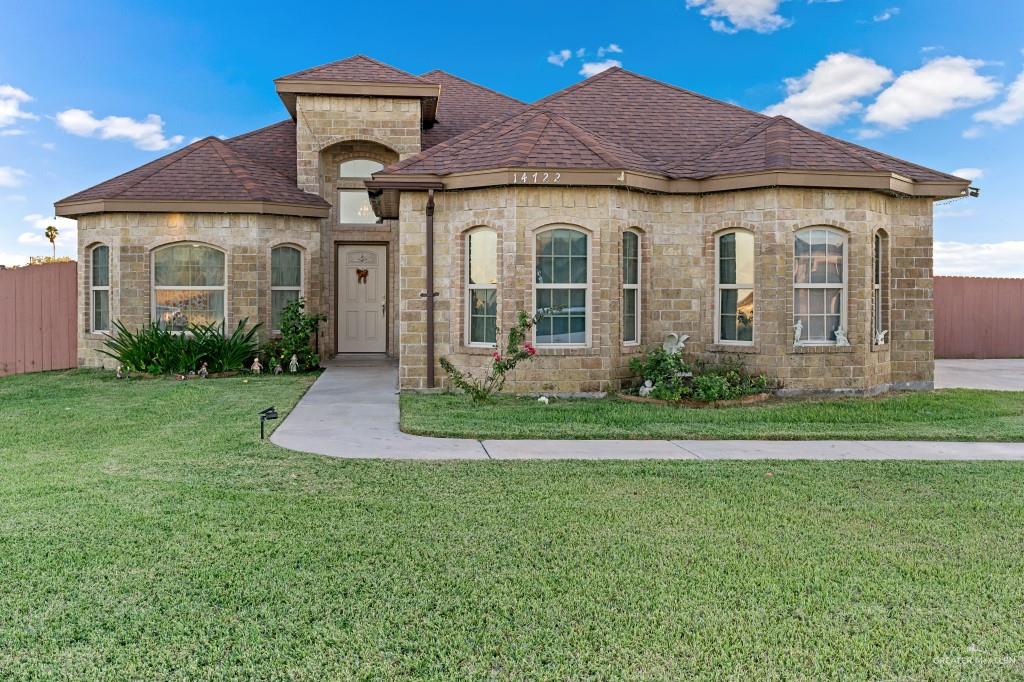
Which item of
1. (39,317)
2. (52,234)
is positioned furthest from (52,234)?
(39,317)

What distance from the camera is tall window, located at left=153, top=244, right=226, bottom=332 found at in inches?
603

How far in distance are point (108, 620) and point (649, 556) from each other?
9.15 ft

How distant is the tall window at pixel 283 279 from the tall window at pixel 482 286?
17.6ft

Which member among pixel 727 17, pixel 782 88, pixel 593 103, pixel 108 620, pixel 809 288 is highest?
pixel 727 17

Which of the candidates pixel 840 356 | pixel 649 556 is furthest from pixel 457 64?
pixel 649 556

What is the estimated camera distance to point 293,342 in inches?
598

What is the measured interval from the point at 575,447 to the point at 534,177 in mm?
4692

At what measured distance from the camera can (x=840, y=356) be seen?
11742 millimetres

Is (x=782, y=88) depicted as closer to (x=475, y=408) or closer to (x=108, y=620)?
(x=475, y=408)

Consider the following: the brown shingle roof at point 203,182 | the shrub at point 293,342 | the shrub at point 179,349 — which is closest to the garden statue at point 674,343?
the shrub at point 293,342

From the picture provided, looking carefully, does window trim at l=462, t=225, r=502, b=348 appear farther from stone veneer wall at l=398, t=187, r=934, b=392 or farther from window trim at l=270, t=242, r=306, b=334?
window trim at l=270, t=242, r=306, b=334

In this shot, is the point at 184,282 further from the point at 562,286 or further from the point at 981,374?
the point at 981,374

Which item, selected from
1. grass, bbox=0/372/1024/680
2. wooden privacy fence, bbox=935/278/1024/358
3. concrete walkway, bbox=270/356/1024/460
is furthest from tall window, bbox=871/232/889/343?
wooden privacy fence, bbox=935/278/1024/358

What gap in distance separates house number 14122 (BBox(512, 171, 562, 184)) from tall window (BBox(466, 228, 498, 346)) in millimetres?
904
